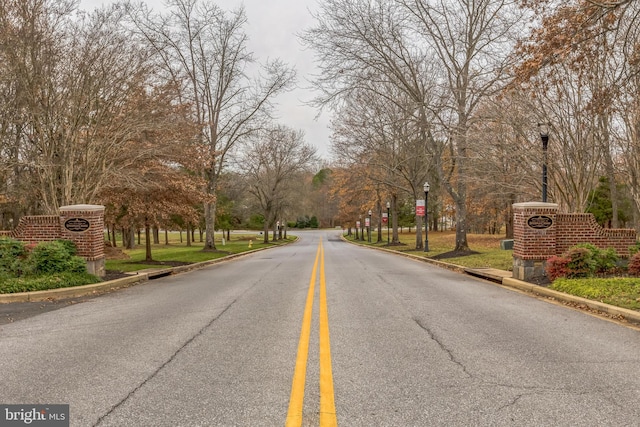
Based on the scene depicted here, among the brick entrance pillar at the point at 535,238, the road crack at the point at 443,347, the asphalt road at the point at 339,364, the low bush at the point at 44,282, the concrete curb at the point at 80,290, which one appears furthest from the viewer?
the brick entrance pillar at the point at 535,238

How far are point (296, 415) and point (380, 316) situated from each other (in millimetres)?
3905

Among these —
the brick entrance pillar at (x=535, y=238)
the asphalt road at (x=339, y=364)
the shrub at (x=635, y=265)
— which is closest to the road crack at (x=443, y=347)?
the asphalt road at (x=339, y=364)

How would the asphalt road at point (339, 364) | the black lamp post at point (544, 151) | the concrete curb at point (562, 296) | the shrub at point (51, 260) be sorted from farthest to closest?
the black lamp post at point (544, 151)
the shrub at point (51, 260)
the concrete curb at point (562, 296)
the asphalt road at point (339, 364)

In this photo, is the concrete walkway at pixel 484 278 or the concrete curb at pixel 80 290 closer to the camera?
the concrete walkway at pixel 484 278

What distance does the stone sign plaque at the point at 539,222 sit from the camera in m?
11.6

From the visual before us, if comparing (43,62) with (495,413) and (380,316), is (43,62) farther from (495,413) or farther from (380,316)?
(495,413)

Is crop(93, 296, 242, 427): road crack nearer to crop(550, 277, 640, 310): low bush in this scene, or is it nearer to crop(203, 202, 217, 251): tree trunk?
crop(550, 277, 640, 310): low bush

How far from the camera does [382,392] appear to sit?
3.93 meters

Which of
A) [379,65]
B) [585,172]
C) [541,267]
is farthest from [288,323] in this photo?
[379,65]

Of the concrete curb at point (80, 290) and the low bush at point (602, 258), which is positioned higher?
the low bush at point (602, 258)

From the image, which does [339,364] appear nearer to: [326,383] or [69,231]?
[326,383]

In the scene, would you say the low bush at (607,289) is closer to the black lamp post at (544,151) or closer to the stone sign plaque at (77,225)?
the black lamp post at (544,151)

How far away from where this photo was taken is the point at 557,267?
1053 centimetres

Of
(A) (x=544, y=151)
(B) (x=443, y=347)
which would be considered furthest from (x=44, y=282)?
(A) (x=544, y=151)
